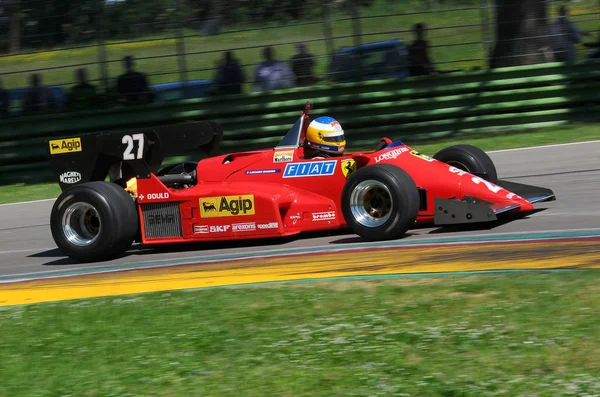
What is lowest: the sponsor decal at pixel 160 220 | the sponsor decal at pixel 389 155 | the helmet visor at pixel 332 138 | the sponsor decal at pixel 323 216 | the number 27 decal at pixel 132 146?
the sponsor decal at pixel 323 216

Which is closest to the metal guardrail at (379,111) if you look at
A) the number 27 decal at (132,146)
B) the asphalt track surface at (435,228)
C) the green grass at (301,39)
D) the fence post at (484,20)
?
the green grass at (301,39)

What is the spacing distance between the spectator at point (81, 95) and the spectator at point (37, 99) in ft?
1.11

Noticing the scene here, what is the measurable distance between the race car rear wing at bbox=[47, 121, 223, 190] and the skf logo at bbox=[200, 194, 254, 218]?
697mm

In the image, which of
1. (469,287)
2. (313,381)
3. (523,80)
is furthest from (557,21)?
(313,381)

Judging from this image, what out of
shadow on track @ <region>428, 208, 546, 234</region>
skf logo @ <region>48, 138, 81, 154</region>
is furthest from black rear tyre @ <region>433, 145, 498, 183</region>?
skf logo @ <region>48, 138, 81, 154</region>

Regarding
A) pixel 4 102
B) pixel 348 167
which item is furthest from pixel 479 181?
pixel 4 102

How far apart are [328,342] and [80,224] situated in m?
4.40

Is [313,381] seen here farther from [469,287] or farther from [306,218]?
[306,218]

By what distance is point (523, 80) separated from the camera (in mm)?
14547

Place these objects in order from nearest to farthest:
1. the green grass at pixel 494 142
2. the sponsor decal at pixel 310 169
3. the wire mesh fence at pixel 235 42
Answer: the sponsor decal at pixel 310 169 → the green grass at pixel 494 142 → the wire mesh fence at pixel 235 42

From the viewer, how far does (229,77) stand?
1486 centimetres

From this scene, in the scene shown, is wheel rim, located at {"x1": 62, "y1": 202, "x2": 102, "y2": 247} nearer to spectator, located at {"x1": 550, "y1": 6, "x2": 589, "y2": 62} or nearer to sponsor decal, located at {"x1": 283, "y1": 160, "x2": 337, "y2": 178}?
sponsor decal, located at {"x1": 283, "y1": 160, "x2": 337, "y2": 178}

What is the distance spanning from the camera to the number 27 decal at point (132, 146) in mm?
8938

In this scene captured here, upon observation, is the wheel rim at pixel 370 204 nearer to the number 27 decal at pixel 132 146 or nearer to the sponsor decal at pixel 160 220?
the sponsor decal at pixel 160 220
